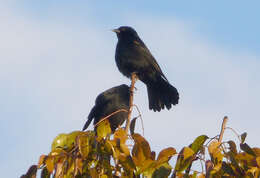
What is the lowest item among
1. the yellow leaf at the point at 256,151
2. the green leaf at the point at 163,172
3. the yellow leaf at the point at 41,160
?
the green leaf at the point at 163,172

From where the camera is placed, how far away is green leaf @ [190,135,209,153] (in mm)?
2457

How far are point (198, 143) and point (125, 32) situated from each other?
20.9 ft

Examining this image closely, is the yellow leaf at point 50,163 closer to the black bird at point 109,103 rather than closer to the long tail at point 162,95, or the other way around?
the black bird at point 109,103

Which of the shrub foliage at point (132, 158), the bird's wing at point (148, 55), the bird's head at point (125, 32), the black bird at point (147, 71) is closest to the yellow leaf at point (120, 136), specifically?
the shrub foliage at point (132, 158)

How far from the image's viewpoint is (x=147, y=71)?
7.98 meters

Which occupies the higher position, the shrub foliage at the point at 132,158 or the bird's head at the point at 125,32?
the bird's head at the point at 125,32

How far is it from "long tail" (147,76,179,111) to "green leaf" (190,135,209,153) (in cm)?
498

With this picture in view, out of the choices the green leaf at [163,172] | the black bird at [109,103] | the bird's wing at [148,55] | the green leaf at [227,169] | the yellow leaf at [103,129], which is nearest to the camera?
the green leaf at [163,172]

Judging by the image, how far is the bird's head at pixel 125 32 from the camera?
338 inches

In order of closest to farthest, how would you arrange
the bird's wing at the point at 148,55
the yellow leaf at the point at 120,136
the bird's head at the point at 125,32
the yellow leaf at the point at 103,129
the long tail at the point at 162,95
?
the yellow leaf at the point at 120,136 < the yellow leaf at the point at 103,129 < the long tail at the point at 162,95 < the bird's wing at the point at 148,55 < the bird's head at the point at 125,32

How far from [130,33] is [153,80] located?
3.81 ft

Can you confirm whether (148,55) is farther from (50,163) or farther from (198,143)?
(50,163)

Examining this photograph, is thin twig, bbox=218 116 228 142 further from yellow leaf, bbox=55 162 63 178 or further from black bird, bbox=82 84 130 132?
black bird, bbox=82 84 130 132

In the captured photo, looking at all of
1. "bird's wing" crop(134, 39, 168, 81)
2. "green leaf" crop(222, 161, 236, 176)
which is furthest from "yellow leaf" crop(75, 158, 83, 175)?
"bird's wing" crop(134, 39, 168, 81)
